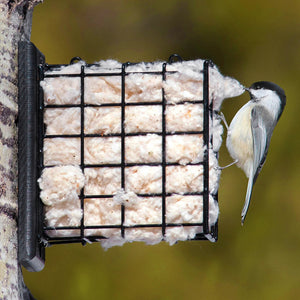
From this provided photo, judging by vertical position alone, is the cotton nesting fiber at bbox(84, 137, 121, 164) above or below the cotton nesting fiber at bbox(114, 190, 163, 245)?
above

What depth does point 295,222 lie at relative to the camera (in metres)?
2.68

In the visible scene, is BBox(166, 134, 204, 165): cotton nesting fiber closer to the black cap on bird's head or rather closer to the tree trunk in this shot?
the tree trunk

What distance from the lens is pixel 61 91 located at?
1835 millimetres

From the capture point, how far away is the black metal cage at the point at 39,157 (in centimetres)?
176

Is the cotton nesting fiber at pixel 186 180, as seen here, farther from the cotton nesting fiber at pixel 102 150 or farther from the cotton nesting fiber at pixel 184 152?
the cotton nesting fiber at pixel 102 150

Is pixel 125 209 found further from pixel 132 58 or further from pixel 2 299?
pixel 132 58

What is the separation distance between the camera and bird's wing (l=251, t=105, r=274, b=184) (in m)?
2.34

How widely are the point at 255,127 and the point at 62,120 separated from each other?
32.8 inches

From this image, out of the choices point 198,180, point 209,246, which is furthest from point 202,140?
point 209,246

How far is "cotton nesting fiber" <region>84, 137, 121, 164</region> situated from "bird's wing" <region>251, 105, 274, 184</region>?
0.70 m

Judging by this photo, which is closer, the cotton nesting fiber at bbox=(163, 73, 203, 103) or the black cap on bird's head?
the cotton nesting fiber at bbox=(163, 73, 203, 103)

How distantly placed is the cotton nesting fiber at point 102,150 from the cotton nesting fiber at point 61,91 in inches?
5.0

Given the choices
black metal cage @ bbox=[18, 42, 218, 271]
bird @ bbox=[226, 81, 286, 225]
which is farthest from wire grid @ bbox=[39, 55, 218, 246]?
bird @ bbox=[226, 81, 286, 225]

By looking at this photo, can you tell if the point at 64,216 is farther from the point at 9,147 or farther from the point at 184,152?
the point at 184,152
